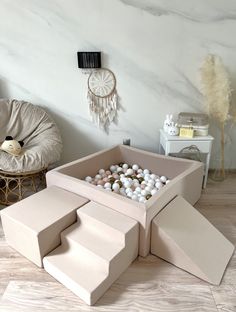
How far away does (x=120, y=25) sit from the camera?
226 cm

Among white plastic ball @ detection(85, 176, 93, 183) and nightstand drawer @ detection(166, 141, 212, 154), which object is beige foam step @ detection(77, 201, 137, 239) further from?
nightstand drawer @ detection(166, 141, 212, 154)

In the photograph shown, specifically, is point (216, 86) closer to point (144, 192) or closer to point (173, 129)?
point (173, 129)

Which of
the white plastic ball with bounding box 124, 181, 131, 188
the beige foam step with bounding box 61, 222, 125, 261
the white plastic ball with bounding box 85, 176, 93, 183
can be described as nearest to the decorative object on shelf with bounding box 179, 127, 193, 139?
the white plastic ball with bounding box 124, 181, 131, 188

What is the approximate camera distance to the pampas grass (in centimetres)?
220

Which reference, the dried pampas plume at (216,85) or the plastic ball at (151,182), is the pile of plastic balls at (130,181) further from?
the dried pampas plume at (216,85)

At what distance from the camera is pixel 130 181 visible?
2.08m

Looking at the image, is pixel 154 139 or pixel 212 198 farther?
Result: pixel 154 139

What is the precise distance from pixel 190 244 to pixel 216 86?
1418mm

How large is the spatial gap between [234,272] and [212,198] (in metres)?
0.83

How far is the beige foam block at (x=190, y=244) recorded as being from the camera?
1424 millimetres

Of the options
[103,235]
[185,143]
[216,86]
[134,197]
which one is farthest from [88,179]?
[216,86]

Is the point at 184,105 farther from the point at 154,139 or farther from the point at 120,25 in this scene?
the point at 120,25

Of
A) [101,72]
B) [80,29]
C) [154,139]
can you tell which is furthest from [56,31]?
[154,139]

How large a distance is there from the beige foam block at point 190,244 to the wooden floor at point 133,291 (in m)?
0.05
